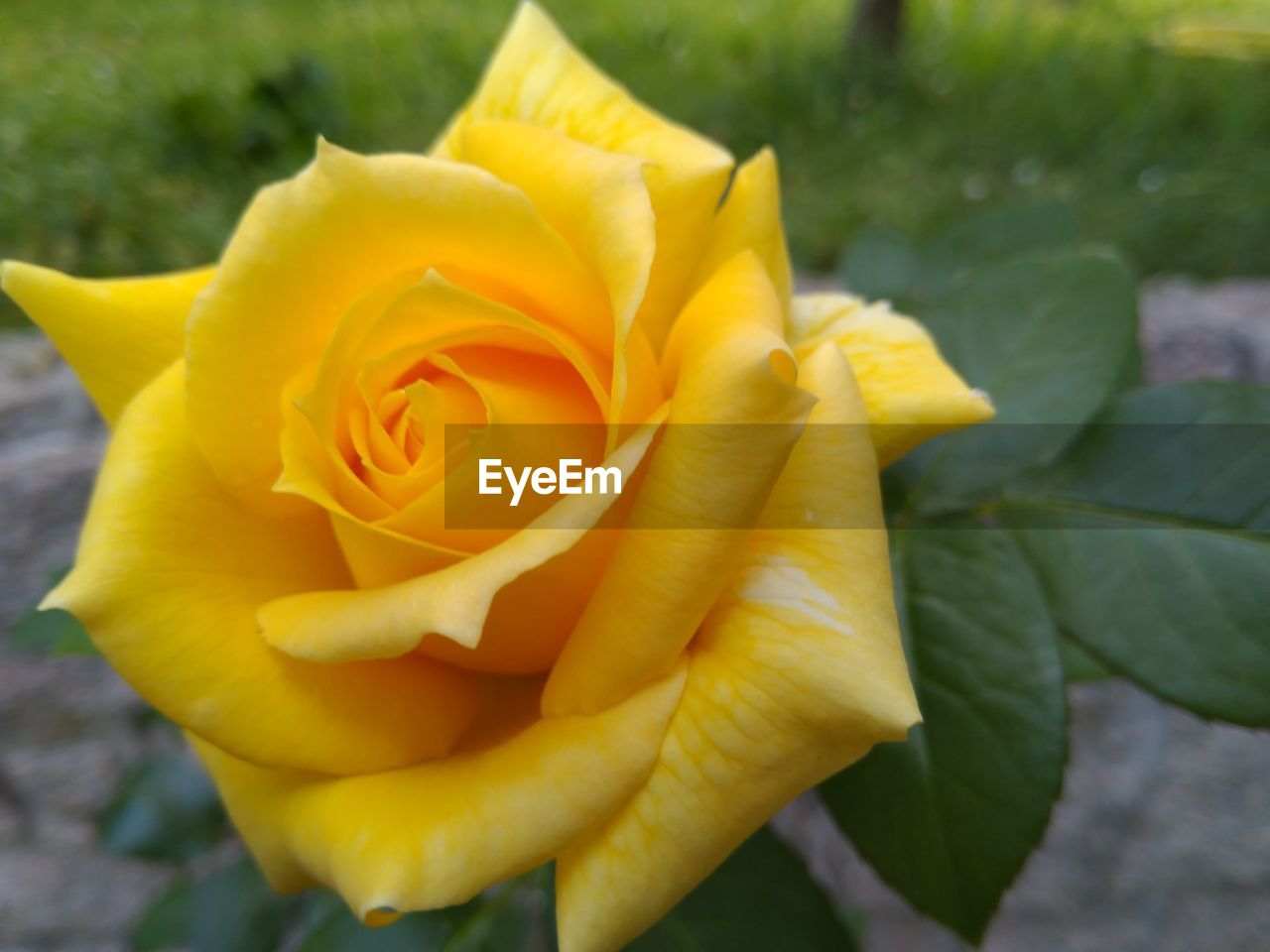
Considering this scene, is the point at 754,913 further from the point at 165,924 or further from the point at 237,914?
the point at 165,924

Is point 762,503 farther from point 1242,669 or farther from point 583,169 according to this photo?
point 1242,669

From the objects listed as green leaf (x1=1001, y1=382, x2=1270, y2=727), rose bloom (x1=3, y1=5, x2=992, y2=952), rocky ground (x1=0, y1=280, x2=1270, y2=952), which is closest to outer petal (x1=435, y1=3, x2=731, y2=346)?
rose bloom (x1=3, y1=5, x2=992, y2=952)

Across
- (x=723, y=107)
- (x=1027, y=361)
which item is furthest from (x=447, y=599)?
(x=723, y=107)

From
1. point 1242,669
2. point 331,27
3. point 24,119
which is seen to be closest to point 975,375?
point 1242,669

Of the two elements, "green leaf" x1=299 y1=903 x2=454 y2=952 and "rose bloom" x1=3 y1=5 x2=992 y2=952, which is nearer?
"rose bloom" x1=3 y1=5 x2=992 y2=952

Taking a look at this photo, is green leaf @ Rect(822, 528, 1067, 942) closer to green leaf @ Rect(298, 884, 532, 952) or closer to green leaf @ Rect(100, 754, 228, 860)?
green leaf @ Rect(298, 884, 532, 952)
